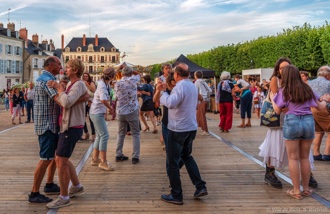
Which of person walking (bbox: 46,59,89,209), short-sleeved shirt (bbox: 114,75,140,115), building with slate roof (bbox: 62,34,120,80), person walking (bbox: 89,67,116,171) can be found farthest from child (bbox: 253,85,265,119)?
building with slate roof (bbox: 62,34,120,80)

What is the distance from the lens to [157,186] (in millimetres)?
5562

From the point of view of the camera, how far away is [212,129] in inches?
497

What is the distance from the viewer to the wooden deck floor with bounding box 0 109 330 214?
15.0ft

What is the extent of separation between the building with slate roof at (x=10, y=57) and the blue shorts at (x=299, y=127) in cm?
6198

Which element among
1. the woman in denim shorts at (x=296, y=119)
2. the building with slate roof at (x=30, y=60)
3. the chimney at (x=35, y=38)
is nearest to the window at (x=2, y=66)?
the building with slate roof at (x=30, y=60)

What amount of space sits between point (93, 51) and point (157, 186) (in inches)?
4832

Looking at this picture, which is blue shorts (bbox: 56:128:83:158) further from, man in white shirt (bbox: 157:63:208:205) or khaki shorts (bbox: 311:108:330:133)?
khaki shorts (bbox: 311:108:330:133)

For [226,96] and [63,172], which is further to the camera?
[226,96]

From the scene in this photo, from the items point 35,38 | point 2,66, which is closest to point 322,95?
point 2,66

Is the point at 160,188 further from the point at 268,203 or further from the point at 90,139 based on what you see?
the point at 90,139

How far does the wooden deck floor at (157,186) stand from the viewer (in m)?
4.58

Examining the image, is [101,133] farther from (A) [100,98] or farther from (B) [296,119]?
(B) [296,119]

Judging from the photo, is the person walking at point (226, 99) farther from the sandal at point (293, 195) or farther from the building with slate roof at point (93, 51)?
the building with slate roof at point (93, 51)

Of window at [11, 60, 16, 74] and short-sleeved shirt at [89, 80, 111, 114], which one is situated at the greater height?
window at [11, 60, 16, 74]
